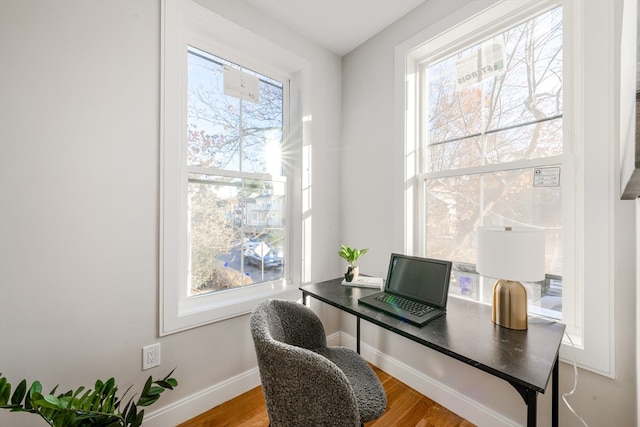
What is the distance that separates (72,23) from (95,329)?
4.85ft

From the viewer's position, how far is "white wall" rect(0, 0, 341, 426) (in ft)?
3.82

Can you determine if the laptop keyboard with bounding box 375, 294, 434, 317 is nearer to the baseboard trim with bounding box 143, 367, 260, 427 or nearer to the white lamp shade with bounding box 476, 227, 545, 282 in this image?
the white lamp shade with bounding box 476, 227, 545, 282

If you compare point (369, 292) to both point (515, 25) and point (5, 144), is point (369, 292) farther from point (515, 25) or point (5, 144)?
point (5, 144)

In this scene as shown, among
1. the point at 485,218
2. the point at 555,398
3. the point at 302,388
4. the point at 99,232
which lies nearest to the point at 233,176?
the point at 99,232

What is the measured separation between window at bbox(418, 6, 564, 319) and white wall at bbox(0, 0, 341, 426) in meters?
1.76

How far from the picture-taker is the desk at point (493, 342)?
2.93 feet

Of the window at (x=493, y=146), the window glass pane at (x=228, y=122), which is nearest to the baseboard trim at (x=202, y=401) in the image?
the window glass pane at (x=228, y=122)

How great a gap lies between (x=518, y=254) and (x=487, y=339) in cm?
39

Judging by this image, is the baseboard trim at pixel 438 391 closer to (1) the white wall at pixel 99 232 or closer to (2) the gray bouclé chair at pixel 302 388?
(1) the white wall at pixel 99 232

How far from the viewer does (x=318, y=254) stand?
7.64 feet

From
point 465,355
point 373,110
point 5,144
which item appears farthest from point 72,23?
point 465,355

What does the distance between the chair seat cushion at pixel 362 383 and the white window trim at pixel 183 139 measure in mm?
781

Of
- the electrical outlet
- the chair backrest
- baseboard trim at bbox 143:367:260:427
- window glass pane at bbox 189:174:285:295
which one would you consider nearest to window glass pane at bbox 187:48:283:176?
window glass pane at bbox 189:174:285:295

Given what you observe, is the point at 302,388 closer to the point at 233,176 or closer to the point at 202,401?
the point at 202,401
